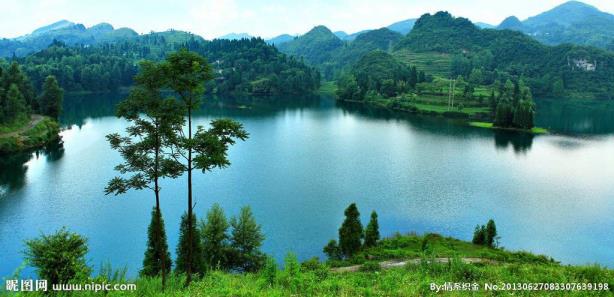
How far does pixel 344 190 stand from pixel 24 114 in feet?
222

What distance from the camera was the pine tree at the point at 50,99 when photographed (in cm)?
9894

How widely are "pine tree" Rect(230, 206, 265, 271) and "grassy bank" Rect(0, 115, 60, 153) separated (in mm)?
58133

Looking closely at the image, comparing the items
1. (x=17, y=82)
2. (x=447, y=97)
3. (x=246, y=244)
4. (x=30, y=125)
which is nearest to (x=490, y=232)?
(x=246, y=244)

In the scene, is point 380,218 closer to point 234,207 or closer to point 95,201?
point 234,207

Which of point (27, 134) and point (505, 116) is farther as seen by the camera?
point (505, 116)

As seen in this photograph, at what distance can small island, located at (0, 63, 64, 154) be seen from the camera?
78562 millimetres

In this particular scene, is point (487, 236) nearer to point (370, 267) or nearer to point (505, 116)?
point (370, 267)

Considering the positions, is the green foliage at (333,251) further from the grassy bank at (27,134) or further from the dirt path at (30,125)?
the dirt path at (30,125)

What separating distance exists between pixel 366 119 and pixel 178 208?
8727 centimetres

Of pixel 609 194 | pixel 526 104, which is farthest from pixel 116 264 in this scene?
pixel 526 104

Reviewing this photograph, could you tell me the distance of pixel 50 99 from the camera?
99.5 meters

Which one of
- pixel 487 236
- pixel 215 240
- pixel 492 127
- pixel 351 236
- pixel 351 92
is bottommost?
pixel 487 236

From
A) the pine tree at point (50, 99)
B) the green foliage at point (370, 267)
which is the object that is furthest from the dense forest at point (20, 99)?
the green foliage at point (370, 267)

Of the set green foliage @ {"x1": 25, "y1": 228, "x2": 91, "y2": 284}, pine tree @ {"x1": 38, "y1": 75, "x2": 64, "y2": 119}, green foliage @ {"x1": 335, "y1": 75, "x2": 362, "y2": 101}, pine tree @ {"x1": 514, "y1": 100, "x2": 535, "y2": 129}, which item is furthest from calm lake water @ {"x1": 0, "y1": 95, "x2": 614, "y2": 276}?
green foliage @ {"x1": 335, "y1": 75, "x2": 362, "y2": 101}
